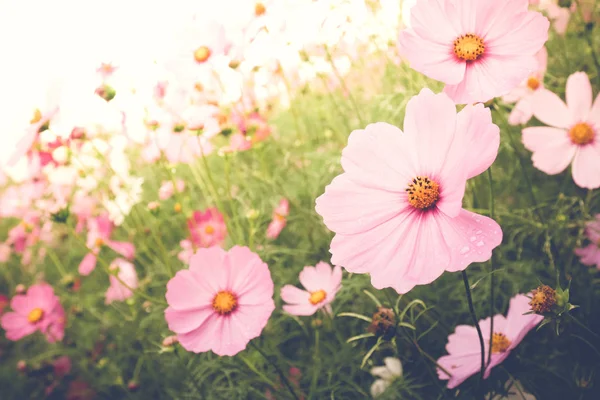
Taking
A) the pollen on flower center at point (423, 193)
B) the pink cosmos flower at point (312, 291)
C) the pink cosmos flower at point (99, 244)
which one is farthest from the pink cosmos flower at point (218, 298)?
the pink cosmos flower at point (99, 244)

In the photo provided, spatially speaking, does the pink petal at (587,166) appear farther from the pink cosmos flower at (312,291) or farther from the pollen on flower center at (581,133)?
the pink cosmos flower at (312,291)

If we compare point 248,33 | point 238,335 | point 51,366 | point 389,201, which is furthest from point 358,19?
→ point 51,366

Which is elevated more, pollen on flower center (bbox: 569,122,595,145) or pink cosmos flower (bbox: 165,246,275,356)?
pollen on flower center (bbox: 569,122,595,145)

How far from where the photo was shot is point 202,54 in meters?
0.84

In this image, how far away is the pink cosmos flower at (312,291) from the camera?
0.69 meters

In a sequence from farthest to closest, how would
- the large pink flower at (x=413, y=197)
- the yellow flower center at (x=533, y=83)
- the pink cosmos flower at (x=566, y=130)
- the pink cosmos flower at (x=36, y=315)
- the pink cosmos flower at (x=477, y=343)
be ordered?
the pink cosmos flower at (x=36, y=315) → the yellow flower center at (x=533, y=83) → the pink cosmos flower at (x=566, y=130) → the pink cosmos flower at (x=477, y=343) → the large pink flower at (x=413, y=197)

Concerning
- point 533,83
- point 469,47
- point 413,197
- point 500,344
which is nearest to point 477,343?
point 500,344

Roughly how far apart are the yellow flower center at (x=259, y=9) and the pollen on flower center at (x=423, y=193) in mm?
594

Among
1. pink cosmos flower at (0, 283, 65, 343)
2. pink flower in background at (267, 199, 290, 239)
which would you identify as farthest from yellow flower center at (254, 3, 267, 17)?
pink cosmos flower at (0, 283, 65, 343)

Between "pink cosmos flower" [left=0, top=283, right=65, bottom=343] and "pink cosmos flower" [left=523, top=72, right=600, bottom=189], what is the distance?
1112mm

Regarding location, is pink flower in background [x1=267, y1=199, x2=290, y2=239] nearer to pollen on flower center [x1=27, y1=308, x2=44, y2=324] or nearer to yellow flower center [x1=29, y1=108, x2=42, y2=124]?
yellow flower center [x1=29, y1=108, x2=42, y2=124]

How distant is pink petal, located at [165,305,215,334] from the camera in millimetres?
589

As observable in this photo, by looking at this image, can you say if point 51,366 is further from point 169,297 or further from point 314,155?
point 314,155

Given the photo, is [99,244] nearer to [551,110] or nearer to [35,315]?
[35,315]
